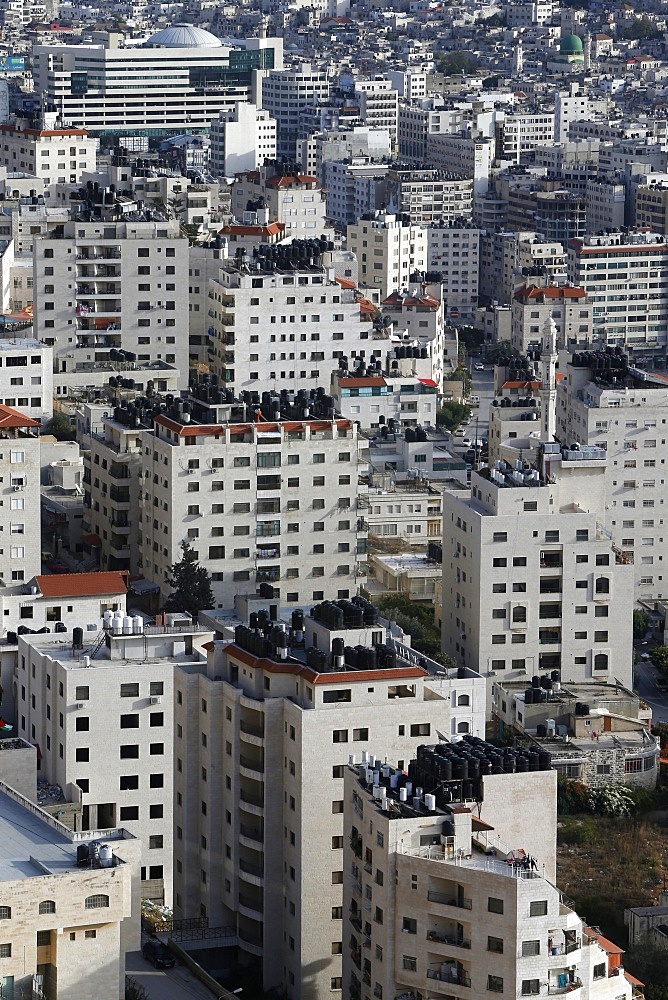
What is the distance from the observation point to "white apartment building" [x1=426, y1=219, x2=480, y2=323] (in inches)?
4628

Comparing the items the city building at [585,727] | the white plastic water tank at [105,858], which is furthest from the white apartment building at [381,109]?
the white plastic water tank at [105,858]

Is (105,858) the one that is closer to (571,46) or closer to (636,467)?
(636,467)

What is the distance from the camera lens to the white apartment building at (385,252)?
106312mm

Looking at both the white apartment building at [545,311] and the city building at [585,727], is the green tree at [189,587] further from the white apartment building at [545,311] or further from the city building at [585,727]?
the white apartment building at [545,311]

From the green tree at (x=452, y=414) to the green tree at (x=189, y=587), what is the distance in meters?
24.5

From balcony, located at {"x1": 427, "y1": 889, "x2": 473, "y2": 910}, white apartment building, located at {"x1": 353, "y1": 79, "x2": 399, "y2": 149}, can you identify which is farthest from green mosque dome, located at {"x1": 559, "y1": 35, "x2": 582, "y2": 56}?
balcony, located at {"x1": 427, "y1": 889, "x2": 473, "y2": 910}

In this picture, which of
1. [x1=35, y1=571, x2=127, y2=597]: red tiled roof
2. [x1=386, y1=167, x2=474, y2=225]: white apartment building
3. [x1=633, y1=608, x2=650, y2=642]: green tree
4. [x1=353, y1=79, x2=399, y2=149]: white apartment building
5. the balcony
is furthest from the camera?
[x1=353, y1=79, x2=399, y2=149]: white apartment building

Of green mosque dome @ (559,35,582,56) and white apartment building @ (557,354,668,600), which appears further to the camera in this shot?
green mosque dome @ (559,35,582,56)

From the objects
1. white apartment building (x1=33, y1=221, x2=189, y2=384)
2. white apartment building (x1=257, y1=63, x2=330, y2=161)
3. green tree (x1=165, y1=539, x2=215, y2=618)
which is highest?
white apartment building (x1=257, y1=63, x2=330, y2=161)

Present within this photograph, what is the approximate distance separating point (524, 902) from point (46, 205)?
65.8 meters

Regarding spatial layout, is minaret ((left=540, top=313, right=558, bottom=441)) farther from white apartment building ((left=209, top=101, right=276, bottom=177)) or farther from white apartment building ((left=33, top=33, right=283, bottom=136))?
white apartment building ((left=33, top=33, right=283, bottom=136))

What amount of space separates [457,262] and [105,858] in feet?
276

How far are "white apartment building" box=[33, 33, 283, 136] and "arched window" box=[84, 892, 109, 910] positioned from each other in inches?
4323

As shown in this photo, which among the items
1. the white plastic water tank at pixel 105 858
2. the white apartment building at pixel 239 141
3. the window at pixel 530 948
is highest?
the white apartment building at pixel 239 141
